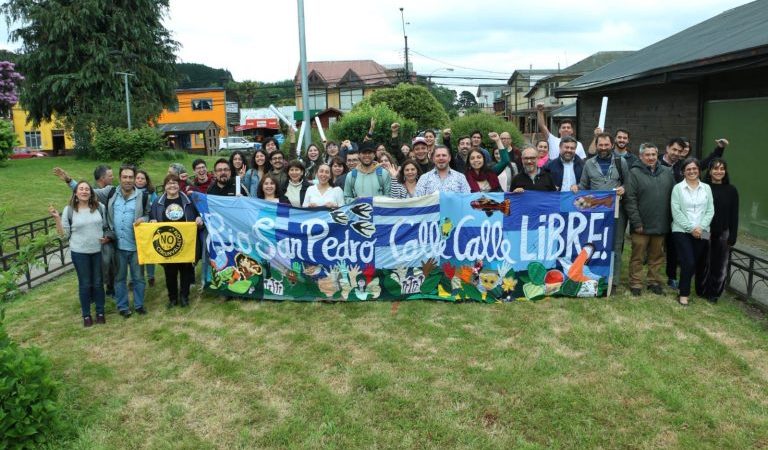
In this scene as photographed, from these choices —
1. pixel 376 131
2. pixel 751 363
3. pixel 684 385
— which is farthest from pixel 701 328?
pixel 376 131

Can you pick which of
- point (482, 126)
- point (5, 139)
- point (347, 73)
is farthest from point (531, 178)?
point (347, 73)

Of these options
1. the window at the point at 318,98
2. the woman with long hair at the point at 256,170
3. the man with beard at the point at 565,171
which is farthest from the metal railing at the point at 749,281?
the window at the point at 318,98

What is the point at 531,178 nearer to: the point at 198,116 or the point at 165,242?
the point at 165,242

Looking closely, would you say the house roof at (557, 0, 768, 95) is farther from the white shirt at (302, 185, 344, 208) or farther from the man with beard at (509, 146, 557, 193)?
the white shirt at (302, 185, 344, 208)

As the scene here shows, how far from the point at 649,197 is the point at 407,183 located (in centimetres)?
281

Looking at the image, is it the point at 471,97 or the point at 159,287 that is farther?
the point at 471,97

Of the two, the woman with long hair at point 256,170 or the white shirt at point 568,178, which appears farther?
the woman with long hair at point 256,170

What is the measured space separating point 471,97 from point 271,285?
11553 cm

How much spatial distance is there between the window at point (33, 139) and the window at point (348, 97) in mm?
33512

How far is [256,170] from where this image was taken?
27.5 ft

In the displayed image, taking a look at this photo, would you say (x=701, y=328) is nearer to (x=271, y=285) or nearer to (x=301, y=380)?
(x=301, y=380)

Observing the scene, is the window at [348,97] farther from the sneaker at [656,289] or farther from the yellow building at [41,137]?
the sneaker at [656,289]

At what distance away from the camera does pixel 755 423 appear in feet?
13.1

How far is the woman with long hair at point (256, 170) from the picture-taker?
8.20 meters
